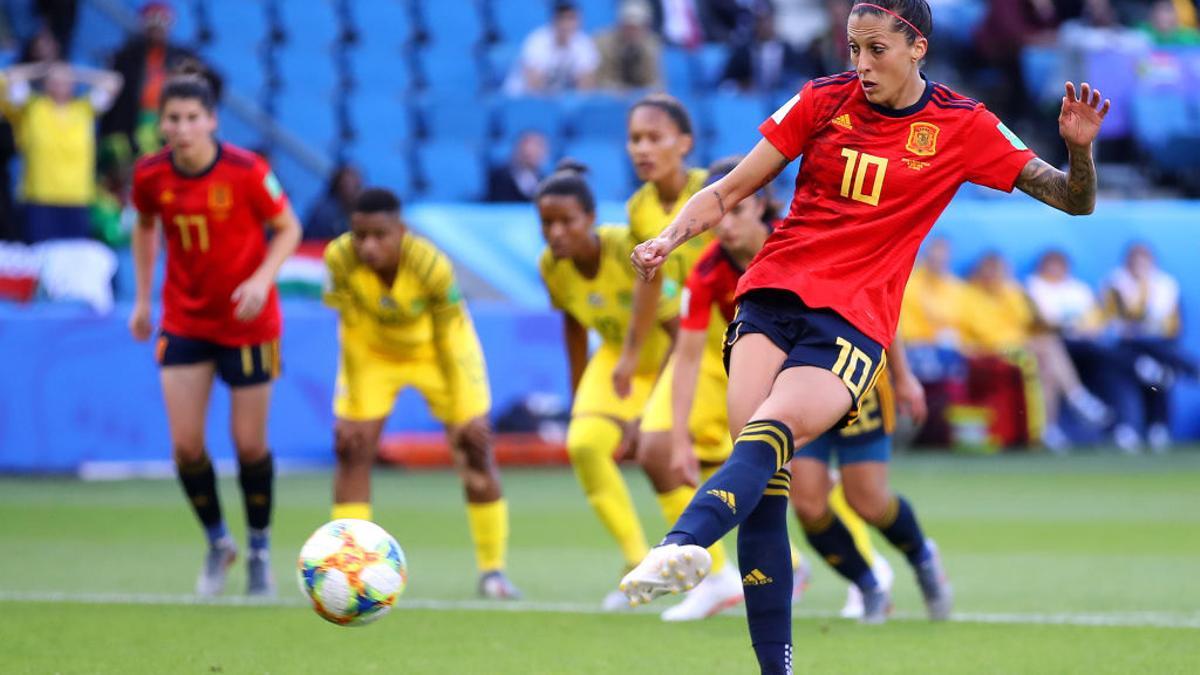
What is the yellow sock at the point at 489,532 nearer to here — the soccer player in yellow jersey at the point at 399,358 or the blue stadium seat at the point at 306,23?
the soccer player in yellow jersey at the point at 399,358

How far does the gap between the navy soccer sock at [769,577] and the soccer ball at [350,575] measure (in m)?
1.37

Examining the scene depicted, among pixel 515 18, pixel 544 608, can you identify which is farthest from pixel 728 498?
pixel 515 18

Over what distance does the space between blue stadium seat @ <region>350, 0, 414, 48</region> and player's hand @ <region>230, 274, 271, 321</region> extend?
1300 cm

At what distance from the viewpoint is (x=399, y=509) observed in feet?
43.2

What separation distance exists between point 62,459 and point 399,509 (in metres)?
3.80

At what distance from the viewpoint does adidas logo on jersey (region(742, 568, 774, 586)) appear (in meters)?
5.41

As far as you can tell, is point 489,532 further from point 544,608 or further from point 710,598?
point 710,598

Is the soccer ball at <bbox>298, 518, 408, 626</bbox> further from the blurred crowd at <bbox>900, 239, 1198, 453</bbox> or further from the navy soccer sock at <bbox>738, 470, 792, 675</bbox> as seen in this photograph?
the blurred crowd at <bbox>900, 239, 1198, 453</bbox>

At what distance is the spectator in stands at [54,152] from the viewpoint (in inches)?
659

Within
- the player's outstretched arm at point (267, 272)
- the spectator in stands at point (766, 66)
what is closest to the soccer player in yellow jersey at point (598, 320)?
the player's outstretched arm at point (267, 272)

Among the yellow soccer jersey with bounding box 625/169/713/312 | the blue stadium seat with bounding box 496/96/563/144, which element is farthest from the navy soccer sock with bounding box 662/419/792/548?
the blue stadium seat with bounding box 496/96/563/144

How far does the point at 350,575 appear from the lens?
6.16 meters

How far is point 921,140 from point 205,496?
15.5ft

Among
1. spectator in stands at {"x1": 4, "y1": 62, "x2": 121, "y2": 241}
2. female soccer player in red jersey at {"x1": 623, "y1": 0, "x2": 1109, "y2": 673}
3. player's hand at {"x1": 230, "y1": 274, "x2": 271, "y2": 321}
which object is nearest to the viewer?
female soccer player in red jersey at {"x1": 623, "y1": 0, "x2": 1109, "y2": 673}
